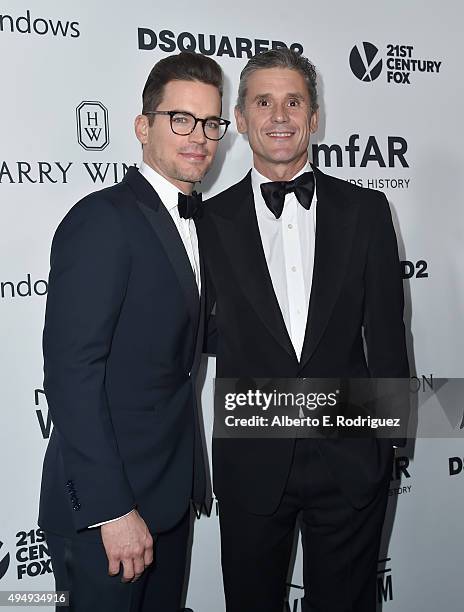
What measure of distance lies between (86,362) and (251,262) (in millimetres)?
621

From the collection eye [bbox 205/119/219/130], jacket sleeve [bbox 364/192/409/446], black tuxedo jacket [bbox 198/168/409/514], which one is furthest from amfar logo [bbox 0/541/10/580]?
eye [bbox 205/119/219/130]

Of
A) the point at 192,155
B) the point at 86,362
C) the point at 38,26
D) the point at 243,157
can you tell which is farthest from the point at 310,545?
the point at 38,26

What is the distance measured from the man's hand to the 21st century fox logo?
192 centimetres

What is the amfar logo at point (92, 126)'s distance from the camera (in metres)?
2.27

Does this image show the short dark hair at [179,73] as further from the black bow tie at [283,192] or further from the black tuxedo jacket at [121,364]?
the black bow tie at [283,192]

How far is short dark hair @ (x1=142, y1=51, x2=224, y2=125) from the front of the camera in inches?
68.3

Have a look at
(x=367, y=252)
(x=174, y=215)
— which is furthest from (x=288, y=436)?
(x=174, y=215)

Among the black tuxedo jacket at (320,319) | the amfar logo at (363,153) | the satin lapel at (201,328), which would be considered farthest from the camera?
the amfar logo at (363,153)

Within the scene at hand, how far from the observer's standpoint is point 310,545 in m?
2.06

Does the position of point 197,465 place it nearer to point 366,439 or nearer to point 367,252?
point 366,439

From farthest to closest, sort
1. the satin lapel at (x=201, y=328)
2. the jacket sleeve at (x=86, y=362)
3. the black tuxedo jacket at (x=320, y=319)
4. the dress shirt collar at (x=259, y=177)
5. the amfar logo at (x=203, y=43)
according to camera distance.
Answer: the amfar logo at (x=203, y=43), the dress shirt collar at (x=259, y=177), the black tuxedo jacket at (x=320, y=319), the satin lapel at (x=201, y=328), the jacket sleeve at (x=86, y=362)

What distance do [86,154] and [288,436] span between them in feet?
3.67

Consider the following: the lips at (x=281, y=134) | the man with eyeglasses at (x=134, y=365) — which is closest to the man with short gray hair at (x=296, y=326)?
the lips at (x=281, y=134)

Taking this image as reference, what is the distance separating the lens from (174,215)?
5.90 feet
